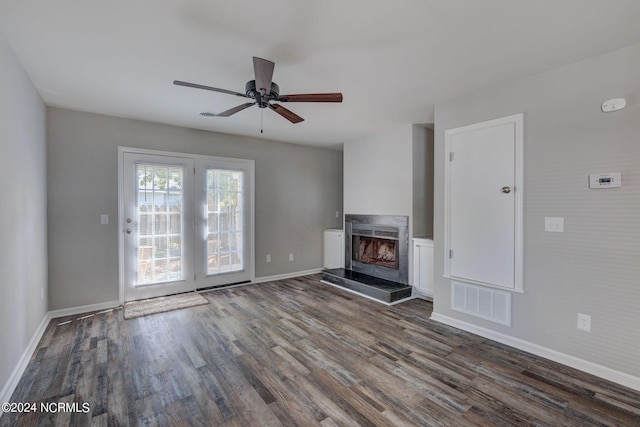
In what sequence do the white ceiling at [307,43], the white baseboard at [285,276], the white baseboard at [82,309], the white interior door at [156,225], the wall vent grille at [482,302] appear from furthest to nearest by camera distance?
1. the white baseboard at [285,276]
2. the white interior door at [156,225]
3. the white baseboard at [82,309]
4. the wall vent grille at [482,302]
5. the white ceiling at [307,43]

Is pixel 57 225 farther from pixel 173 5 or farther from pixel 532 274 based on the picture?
pixel 532 274

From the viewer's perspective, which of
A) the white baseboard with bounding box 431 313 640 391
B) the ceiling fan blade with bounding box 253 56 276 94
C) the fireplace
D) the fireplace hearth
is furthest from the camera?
the fireplace

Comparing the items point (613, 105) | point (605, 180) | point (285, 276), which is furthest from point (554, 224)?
point (285, 276)

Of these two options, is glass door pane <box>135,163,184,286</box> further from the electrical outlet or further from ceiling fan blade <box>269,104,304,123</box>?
the electrical outlet

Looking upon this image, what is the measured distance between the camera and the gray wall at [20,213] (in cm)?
206

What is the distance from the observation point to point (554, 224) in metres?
2.55

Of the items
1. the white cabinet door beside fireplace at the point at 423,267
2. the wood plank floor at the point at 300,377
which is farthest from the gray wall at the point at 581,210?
the white cabinet door beside fireplace at the point at 423,267

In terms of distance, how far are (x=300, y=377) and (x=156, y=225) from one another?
3063 mm

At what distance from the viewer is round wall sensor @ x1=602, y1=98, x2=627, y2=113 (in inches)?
87.0

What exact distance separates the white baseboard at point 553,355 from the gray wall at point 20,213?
3.87 metres

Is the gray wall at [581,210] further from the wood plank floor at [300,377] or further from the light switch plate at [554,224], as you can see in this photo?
the wood plank floor at [300,377]

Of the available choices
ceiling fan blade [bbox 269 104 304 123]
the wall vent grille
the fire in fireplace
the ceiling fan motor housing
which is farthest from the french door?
the wall vent grille

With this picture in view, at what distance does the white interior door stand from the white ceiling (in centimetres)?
111

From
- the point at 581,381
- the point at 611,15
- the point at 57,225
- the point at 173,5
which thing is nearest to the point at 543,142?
the point at 611,15
